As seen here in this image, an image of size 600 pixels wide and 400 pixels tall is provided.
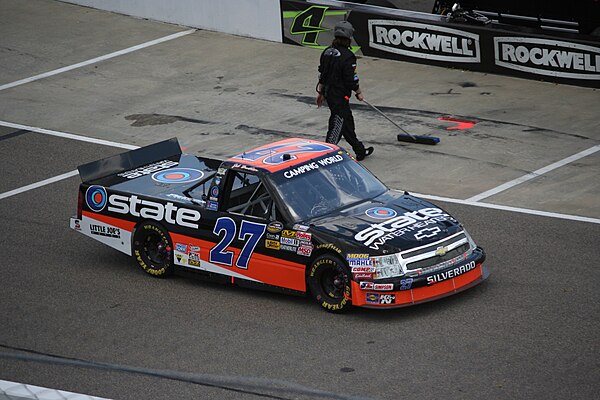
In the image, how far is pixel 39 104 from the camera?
1994 centimetres

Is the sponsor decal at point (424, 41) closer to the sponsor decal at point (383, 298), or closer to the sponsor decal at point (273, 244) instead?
the sponsor decal at point (273, 244)

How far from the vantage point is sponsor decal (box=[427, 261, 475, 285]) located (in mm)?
10711

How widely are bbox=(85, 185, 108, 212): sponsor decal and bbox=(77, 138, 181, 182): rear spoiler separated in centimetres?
23

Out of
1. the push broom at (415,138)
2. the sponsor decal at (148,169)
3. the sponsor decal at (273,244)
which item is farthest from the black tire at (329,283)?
the push broom at (415,138)

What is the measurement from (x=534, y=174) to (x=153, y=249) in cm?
585

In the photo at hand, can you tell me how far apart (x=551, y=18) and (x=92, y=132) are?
8966 millimetres

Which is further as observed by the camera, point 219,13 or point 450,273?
point 219,13

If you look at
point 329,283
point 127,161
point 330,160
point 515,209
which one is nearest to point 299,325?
point 329,283

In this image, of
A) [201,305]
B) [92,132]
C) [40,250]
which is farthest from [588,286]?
[92,132]

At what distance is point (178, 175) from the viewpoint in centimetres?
1299

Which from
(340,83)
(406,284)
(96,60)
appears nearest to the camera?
(406,284)

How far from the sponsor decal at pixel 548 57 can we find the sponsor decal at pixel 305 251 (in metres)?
9.21

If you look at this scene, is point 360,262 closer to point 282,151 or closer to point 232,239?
point 232,239

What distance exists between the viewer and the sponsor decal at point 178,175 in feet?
42.0
